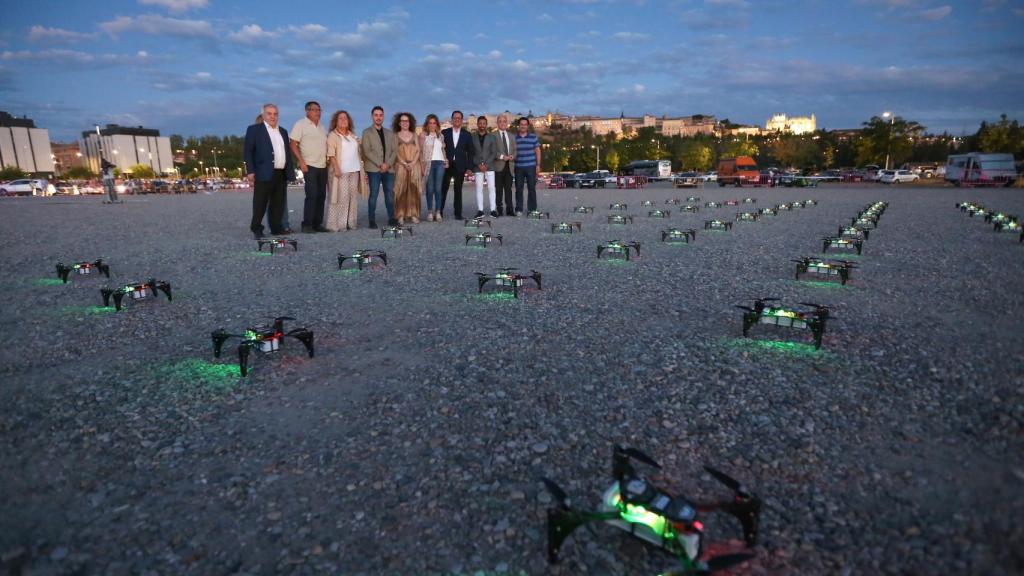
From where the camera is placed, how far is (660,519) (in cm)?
231

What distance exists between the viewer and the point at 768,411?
369 centimetres

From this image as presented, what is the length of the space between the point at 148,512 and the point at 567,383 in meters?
2.74

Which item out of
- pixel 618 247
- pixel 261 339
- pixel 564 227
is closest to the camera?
pixel 261 339

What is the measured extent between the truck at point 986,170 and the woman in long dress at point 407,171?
41.2 meters

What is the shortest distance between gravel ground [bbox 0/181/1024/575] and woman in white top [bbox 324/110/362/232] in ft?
20.7

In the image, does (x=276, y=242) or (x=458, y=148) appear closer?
(x=276, y=242)

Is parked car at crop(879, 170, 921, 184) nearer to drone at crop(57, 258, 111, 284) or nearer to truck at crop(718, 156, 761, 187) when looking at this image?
truck at crop(718, 156, 761, 187)

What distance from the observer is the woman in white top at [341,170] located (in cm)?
1295

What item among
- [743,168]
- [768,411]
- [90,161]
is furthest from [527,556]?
[90,161]

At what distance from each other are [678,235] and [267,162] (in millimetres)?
9379

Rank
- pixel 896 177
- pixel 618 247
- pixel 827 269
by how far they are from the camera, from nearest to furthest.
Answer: pixel 827 269 < pixel 618 247 < pixel 896 177

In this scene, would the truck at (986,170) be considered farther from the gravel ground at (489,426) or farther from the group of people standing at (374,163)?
the gravel ground at (489,426)

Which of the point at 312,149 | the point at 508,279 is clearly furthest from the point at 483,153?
the point at 508,279

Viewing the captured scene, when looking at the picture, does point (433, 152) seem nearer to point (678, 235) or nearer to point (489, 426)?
point (678, 235)
